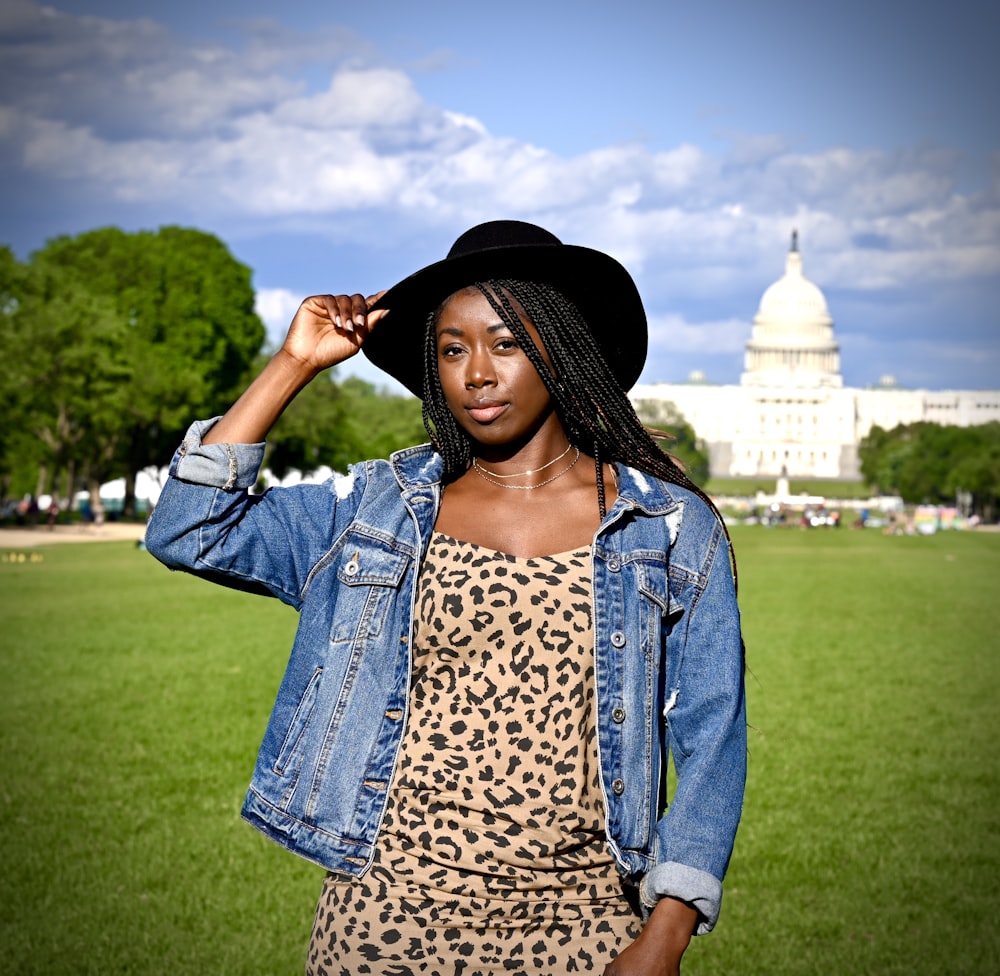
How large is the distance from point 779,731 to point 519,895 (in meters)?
9.65

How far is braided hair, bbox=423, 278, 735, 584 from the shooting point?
3072 millimetres

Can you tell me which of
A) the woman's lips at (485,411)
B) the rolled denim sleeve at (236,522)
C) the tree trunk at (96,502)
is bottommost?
the tree trunk at (96,502)

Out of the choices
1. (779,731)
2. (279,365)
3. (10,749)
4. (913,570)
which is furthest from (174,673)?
(913,570)

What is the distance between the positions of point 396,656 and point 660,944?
737mm

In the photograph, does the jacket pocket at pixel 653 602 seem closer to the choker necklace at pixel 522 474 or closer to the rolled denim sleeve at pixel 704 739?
the rolled denim sleeve at pixel 704 739

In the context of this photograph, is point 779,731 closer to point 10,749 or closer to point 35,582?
point 10,749

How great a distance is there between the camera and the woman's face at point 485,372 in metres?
3.05

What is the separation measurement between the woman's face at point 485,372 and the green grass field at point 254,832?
3802mm

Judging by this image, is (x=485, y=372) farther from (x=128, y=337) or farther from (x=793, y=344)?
(x=793, y=344)

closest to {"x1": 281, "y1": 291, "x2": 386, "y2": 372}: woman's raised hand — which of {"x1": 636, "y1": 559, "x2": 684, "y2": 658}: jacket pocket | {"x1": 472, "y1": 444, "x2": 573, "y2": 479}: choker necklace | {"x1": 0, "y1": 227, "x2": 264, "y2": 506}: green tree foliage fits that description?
{"x1": 472, "y1": 444, "x2": 573, "y2": 479}: choker necklace

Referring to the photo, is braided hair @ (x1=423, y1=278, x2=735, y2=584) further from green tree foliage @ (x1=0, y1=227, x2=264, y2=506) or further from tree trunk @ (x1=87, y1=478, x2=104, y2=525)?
tree trunk @ (x1=87, y1=478, x2=104, y2=525)

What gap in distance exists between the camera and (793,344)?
178875mm

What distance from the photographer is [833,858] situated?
8047 mm

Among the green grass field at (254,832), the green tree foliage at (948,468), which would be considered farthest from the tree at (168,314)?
the green tree foliage at (948,468)
